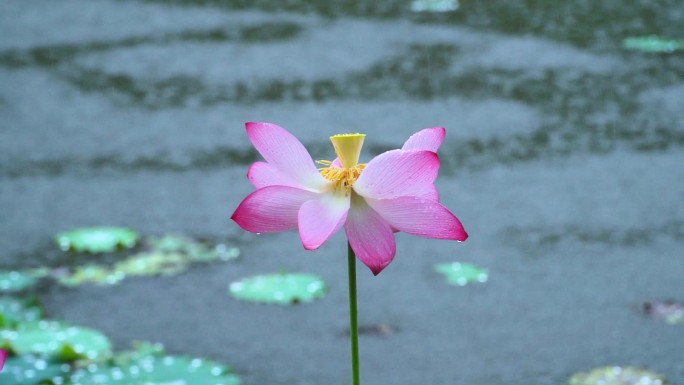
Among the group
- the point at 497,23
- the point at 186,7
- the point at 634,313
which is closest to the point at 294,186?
the point at 634,313

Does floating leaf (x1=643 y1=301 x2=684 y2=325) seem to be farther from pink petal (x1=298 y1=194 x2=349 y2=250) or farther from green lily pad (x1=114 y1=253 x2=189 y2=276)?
pink petal (x1=298 y1=194 x2=349 y2=250)

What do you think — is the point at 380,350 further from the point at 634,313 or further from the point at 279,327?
the point at 634,313

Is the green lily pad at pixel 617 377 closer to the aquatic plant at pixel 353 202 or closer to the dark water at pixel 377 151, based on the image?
the dark water at pixel 377 151

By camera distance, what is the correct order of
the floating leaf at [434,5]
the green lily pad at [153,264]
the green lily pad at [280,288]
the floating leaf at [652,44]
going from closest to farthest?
the green lily pad at [280,288], the green lily pad at [153,264], the floating leaf at [652,44], the floating leaf at [434,5]

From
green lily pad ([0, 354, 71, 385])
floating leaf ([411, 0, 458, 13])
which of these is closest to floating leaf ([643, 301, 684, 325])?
green lily pad ([0, 354, 71, 385])

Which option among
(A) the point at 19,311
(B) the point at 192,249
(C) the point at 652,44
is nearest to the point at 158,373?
(A) the point at 19,311

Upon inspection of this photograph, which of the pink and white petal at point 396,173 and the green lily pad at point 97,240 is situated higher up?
the green lily pad at point 97,240

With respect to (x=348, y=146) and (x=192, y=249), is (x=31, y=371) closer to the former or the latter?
(x=192, y=249)

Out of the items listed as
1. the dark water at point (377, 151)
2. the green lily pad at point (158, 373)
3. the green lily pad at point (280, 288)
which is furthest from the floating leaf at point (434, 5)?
the green lily pad at point (158, 373)
